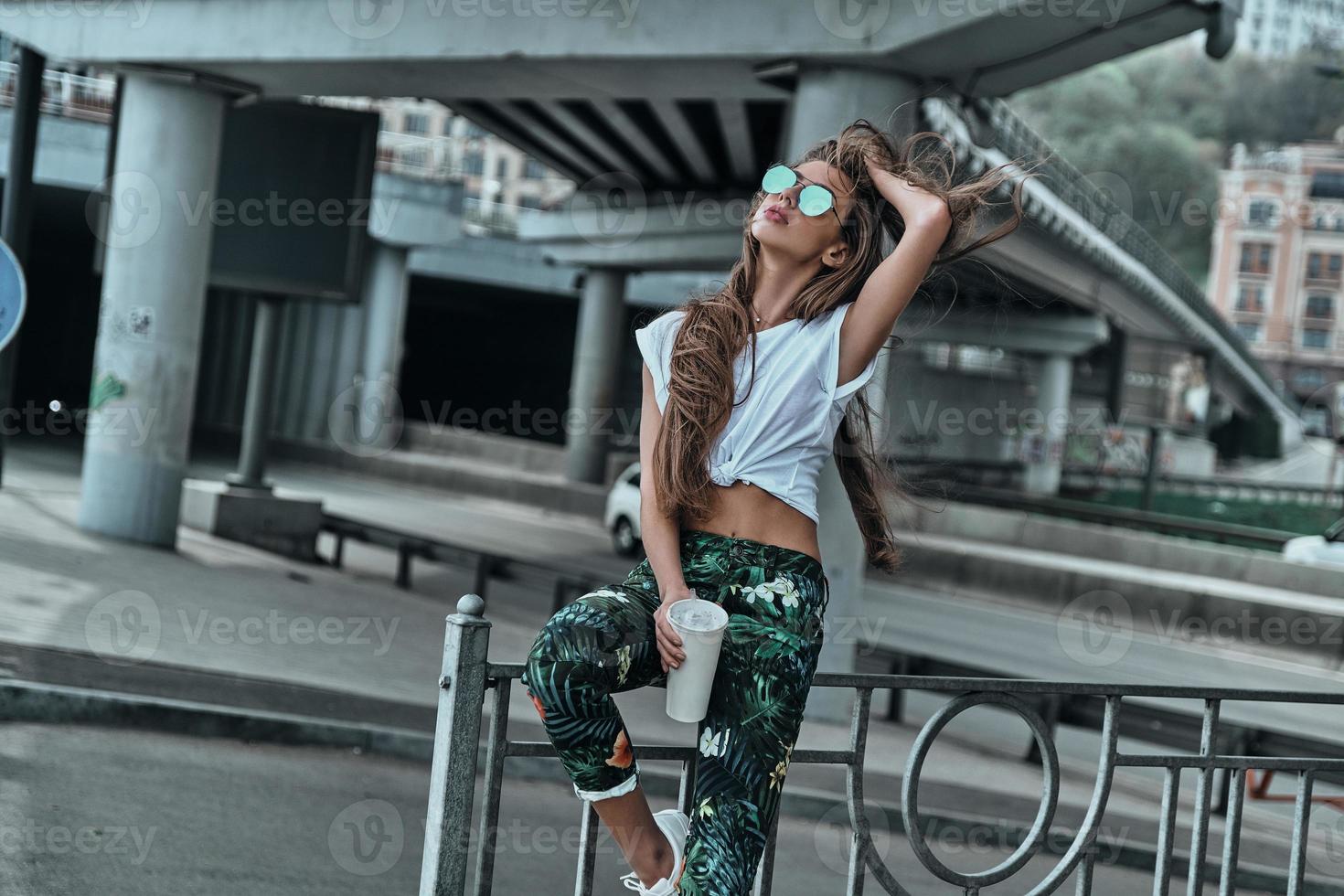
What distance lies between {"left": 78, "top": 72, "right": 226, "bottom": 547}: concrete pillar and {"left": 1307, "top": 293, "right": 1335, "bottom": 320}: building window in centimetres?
12135

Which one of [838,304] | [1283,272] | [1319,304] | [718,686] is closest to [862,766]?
[718,686]

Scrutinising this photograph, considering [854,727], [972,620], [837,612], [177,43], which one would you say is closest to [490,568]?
[837,612]

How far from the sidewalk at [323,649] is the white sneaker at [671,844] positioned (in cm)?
449

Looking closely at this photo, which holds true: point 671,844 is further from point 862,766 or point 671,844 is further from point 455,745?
point 862,766

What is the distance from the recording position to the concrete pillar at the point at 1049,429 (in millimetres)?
46000

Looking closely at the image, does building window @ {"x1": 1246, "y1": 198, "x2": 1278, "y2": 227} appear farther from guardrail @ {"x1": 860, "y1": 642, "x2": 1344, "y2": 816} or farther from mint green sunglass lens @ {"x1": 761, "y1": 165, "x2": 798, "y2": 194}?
mint green sunglass lens @ {"x1": 761, "y1": 165, "x2": 798, "y2": 194}

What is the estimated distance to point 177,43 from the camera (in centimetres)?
1395

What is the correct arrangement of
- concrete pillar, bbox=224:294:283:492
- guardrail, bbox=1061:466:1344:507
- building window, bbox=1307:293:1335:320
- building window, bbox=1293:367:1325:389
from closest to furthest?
concrete pillar, bbox=224:294:283:492 → guardrail, bbox=1061:466:1344:507 → building window, bbox=1293:367:1325:389 → building window, bbox=1307:293:1335:320

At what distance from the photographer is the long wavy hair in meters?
3.06

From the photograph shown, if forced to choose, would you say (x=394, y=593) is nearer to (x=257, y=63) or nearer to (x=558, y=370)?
(x=257, y=63)

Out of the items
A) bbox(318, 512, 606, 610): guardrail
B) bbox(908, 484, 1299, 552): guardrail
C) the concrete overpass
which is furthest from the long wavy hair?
bbox(908, 484, 1299, 552): guardrail

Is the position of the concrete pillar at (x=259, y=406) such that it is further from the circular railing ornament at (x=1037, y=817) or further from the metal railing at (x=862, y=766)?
the circular railing ornament at (x=1037, y=817)

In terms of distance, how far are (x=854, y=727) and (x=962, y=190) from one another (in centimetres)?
146

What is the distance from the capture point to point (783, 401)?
10.2 feet
